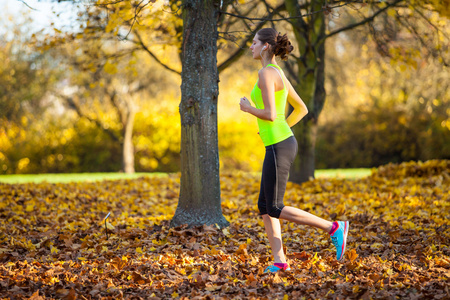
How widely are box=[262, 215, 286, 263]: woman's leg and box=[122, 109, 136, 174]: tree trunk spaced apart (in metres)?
11.2

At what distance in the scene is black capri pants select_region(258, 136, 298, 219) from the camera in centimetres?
328

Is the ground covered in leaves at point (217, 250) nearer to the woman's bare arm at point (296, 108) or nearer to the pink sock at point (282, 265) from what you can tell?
the pink sock at point (282, 265)

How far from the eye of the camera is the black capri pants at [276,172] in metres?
3.28

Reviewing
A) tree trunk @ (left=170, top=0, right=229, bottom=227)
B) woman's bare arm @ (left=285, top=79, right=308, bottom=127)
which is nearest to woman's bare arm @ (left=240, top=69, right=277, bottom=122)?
woman's bare arm @ (left=285, top=79, right=308, bottom=127)

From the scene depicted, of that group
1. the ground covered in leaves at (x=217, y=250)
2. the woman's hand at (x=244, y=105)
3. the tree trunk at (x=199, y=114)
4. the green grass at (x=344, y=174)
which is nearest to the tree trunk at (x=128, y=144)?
the green grass at (x=344, y=174)

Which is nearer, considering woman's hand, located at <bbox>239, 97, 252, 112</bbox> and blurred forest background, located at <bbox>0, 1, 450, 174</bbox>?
woman's hand, located at <bbox>239, 97, 252, 112</bbox>

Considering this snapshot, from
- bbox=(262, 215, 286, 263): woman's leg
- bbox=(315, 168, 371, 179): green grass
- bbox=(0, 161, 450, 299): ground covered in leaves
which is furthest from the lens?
bbox=(315, 168, 371, 179): green grass

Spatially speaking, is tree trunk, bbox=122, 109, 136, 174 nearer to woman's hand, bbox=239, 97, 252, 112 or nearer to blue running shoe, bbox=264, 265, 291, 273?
woman's hand, bbox=239, 97, 252, 112

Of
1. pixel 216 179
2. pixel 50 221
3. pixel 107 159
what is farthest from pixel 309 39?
pixel 107 159

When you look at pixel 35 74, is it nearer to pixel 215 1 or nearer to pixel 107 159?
pixel 107 159

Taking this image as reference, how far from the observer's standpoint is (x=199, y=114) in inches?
188

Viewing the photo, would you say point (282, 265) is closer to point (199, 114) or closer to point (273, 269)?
point (273, 269)

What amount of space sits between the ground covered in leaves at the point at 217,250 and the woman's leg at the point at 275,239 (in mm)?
135

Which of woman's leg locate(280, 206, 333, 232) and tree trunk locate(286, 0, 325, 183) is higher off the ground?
tree trunk locate(286, 0, 325, 183)
